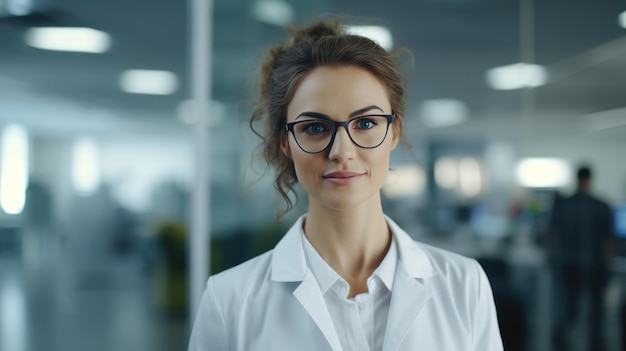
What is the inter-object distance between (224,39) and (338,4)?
0.75 metres

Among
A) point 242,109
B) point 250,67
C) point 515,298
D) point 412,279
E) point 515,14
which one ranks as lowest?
point 515,298

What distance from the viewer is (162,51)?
139 inches

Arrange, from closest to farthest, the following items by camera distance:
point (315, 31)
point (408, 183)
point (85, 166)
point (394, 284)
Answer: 1. point (394, 284)
2. point (315, 31)
3. point (408, 183)
4. point (85, 166)

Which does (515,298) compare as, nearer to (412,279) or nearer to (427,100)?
(427,100)

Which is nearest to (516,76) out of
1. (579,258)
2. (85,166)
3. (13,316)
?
(579,258)

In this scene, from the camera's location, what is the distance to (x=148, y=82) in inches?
140

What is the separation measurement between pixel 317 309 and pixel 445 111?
2475 millimetres

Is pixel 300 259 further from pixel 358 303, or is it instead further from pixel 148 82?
pixel 148 82

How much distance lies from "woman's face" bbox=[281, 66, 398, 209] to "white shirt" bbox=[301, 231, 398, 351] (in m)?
0.16

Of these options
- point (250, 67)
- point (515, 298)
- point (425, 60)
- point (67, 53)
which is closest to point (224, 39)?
point (250, 67)

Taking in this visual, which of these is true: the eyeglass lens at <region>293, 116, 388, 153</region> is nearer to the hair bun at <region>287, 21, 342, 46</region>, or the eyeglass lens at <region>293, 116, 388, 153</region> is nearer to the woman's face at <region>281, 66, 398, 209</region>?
the woman's face at <region>281, 66, 398, 209</region>

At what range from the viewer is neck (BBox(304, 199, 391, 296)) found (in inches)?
46.9

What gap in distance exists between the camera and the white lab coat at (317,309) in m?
1.13

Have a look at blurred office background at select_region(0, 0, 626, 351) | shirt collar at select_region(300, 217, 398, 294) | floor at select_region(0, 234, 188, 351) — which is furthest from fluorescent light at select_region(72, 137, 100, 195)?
shirt collar at select_region(300, 217, 398, 294)
